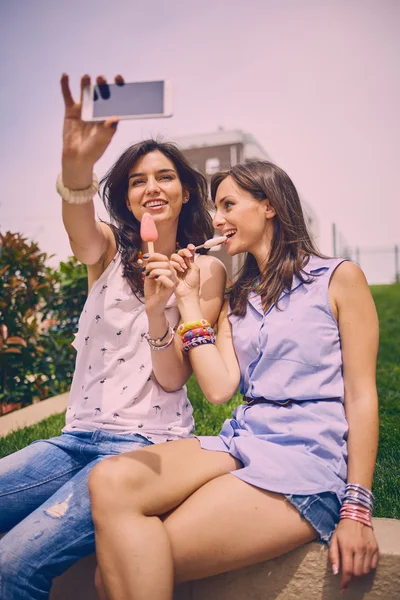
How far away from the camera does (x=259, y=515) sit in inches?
66.1

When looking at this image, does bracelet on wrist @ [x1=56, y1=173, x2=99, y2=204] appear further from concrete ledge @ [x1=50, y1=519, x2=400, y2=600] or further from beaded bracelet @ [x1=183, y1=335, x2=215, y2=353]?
concrete ledge @ [x1=50, y1=519, x2=400, y2=600]

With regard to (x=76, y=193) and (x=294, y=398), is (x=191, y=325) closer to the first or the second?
(x=294, y=398)

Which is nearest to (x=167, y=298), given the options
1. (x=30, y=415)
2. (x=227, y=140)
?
(x=30, y=415)

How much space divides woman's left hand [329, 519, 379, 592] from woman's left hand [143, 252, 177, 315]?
3.37ft

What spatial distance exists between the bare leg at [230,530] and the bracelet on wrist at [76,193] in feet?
3.77

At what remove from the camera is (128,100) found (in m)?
1.66

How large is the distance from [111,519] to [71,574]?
572 mm

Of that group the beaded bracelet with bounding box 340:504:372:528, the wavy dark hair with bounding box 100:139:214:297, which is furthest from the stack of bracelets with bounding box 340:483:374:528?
the wavy dark hair with bounding box 100:139:214:297

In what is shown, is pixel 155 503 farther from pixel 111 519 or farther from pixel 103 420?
pixel 103 420

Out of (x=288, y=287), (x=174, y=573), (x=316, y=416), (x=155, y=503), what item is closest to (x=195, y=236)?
(x=288, y=287)

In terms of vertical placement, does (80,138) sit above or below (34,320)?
above

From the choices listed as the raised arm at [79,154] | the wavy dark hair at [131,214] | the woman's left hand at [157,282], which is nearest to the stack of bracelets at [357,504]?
the woman's left hand at [157,282]

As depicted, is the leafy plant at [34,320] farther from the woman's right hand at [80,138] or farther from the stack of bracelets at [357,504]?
the stack of bracelets at [357,504]

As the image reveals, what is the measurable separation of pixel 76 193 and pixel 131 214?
0.71 metres
